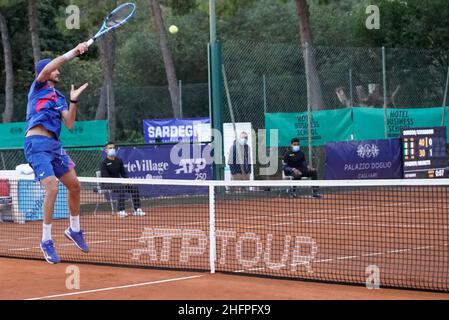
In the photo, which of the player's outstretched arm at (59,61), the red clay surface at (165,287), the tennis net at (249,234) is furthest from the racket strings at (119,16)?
the red clay surface at (165,287)

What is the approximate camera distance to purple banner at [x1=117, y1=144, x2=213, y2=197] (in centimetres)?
1955

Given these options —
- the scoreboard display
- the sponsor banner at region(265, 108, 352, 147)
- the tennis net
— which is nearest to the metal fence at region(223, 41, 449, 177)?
the sponsor banner at region(265, 108, 352, 147)

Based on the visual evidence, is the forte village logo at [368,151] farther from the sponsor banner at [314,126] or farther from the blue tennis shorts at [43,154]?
the blue tennis shorts at [43,154]

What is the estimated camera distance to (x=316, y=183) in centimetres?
958

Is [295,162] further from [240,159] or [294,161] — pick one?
[240,159]

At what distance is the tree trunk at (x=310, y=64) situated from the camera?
21594 millimetres

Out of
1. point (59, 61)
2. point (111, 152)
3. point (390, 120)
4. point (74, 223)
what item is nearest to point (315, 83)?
point (390, 120)

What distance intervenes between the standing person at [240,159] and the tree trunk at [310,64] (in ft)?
6.33

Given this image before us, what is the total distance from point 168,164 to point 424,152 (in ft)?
20.5

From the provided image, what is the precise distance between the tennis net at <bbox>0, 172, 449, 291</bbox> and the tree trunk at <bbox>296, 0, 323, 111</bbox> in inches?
141

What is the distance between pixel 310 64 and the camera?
21812 mm

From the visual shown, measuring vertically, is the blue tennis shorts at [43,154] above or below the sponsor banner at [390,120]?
below
